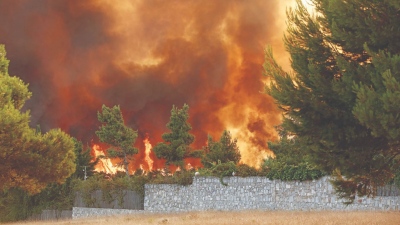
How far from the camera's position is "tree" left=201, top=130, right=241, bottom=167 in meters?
58.4

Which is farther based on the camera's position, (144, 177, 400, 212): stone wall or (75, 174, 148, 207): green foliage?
(75, 174, 148, 207): green foliage

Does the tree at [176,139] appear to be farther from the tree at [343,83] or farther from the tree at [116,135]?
the tree at [343,83]

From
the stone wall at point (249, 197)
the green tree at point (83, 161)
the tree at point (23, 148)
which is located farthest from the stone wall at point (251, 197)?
the green tree at point (83, 161)

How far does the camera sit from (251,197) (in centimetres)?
3781

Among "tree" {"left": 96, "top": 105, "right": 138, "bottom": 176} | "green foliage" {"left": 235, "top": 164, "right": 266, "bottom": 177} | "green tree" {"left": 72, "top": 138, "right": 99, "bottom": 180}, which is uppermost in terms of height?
"tree" {"left": 96, "top": 105, "right": 138, "bottom": 176}

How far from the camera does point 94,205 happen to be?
48.8 metres

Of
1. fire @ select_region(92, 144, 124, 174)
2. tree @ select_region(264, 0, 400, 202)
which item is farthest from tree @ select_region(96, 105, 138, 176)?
tree @ select_region(264, 0, 400, 202)

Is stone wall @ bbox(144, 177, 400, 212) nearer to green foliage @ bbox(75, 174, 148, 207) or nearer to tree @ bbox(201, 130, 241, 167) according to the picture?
green foliage @ bbox(75, 174, 148, 207)

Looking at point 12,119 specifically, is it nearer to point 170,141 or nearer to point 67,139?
point 67,139

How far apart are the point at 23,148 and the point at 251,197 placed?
15.3 m

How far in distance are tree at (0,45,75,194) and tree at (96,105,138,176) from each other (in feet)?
105

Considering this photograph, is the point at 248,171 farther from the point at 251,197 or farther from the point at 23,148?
the point at 23,148

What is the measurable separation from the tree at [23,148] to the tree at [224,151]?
26760 mm

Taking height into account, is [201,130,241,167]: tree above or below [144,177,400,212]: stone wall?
above
